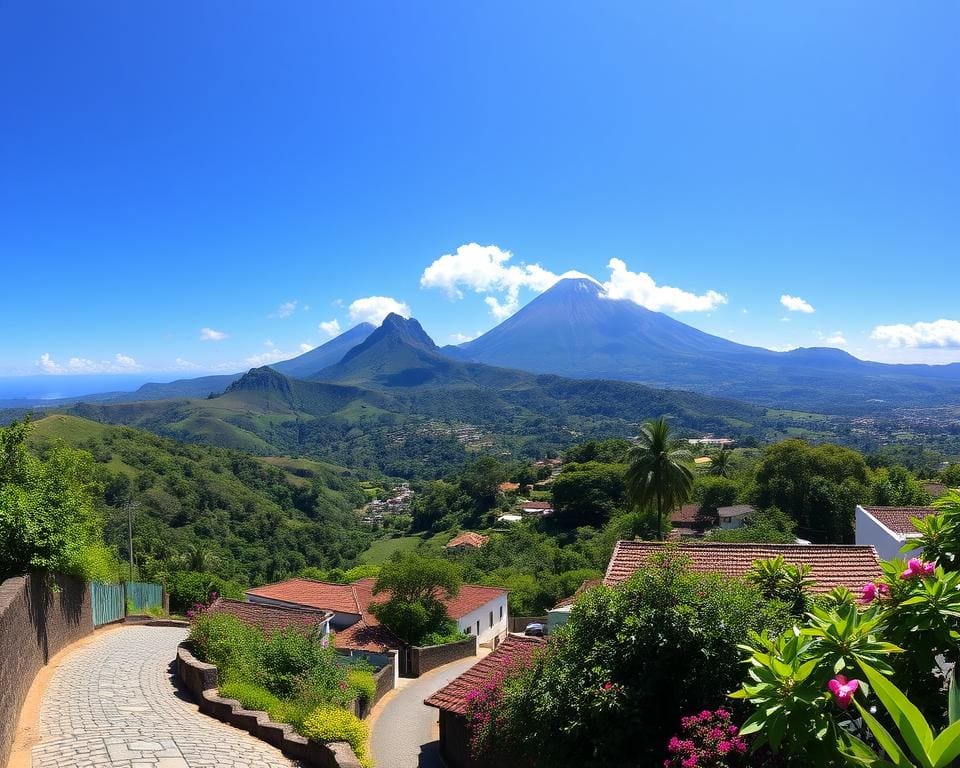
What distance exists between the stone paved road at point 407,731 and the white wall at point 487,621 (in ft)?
20.4

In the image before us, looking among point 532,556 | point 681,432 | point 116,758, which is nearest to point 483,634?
point 532,556

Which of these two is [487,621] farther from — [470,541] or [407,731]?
[470,541]

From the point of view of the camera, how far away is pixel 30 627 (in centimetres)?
971

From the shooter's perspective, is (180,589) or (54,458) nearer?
(54,458)

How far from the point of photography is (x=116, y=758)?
6949 mm

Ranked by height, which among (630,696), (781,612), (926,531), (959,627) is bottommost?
(630,696)

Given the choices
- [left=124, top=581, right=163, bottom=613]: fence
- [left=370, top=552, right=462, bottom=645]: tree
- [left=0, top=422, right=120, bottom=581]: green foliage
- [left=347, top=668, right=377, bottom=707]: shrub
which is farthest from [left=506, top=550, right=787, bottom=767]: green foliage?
[left=370, top=552, right=462, bottom=645]: tree

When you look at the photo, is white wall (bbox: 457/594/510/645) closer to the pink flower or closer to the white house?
the white house

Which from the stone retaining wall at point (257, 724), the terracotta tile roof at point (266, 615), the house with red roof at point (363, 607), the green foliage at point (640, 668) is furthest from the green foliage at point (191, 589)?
the green foliage at point (640, 668)

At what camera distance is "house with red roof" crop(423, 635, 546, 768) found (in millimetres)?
12383

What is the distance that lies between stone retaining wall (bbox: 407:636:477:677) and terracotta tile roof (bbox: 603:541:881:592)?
485 inches

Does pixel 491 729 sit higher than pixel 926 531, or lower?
lower

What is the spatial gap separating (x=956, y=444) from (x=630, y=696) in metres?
186

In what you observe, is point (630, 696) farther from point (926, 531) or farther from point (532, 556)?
point (532, 556)
